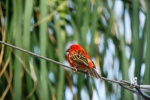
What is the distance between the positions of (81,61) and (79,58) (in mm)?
25

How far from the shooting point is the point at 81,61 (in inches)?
88.0

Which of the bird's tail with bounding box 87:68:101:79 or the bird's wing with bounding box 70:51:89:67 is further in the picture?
the bird's wing with bounding box 70:51:89:67

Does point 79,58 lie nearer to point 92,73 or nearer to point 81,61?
point 81,61

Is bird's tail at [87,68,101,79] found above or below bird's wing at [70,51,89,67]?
below

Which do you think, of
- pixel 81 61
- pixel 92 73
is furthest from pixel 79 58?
pixel 92 73

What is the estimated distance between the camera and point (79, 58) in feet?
7.40

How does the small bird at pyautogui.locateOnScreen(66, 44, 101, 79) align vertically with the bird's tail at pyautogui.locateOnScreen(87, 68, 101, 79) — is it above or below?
above

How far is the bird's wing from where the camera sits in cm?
222

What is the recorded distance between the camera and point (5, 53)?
7.52 ft

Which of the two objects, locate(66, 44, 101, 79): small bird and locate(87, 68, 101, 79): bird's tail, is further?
locate(66, 44, 101, 79): small bird

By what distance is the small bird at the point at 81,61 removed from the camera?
7.25 feet

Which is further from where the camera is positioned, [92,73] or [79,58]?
[79,58]

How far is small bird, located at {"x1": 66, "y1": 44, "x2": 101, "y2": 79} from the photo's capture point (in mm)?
2208

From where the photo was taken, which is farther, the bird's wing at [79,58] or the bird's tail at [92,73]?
the bird's wing at [79,58]
